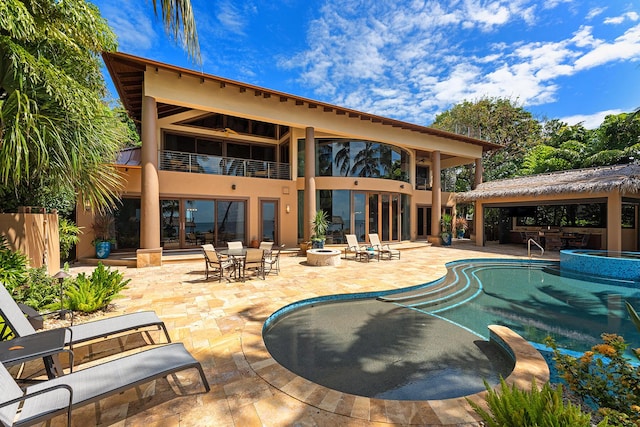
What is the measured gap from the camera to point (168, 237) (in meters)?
12.9

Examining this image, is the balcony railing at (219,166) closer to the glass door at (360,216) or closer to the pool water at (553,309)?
the glass door at (360,216)

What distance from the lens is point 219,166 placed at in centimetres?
1370

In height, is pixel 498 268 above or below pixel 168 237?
below

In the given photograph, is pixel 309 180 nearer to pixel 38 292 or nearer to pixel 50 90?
pixel 50 90

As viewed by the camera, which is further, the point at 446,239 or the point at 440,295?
the point at 446,239

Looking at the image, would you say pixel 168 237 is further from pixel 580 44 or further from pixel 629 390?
pixel 580 44

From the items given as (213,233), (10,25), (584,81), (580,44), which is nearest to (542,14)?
(580,44)

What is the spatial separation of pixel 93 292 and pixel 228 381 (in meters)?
3.98

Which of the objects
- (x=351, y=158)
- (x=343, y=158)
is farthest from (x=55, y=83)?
(x=351, y=158)

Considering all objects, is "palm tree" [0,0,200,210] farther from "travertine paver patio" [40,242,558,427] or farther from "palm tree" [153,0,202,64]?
"travertine paver patio" [40,242,558,427]

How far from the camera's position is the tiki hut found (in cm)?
1202

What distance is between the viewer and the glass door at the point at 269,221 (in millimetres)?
14398

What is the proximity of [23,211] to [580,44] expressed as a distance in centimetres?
2367

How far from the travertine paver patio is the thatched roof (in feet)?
37.6
